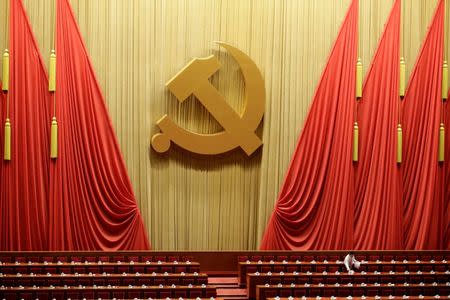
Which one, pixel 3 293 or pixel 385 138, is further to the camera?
pixel 385 138

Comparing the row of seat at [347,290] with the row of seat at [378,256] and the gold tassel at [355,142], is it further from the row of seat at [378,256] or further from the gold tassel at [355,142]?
the gold tassel at [355,142]

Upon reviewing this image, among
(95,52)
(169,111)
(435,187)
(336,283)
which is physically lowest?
(336,283)

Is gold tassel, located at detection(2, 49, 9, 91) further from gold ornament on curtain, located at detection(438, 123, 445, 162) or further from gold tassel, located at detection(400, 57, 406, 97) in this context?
gold ornament on curtain, located at detection(438, 123, 445, 162)

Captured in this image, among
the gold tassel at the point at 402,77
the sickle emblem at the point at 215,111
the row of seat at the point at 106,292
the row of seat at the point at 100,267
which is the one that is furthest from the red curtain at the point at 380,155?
the row of seat at the point at 106,292

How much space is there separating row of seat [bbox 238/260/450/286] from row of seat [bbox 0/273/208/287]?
1.21ft

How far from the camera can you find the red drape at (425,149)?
5.84 metres

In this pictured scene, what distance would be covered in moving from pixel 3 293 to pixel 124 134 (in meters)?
1.47

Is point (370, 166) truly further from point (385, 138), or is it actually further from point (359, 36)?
point (359, 36)

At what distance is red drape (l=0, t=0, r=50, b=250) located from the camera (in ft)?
17.8

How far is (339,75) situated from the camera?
5832 millimetres

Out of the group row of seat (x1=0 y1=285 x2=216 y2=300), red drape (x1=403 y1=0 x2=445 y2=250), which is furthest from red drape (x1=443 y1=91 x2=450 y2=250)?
row of seat (x1=0 y1=285 x2=216 y2=300)

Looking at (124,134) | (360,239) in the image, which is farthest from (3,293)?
(360,239)

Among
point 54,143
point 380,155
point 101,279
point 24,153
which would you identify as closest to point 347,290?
point 380,155

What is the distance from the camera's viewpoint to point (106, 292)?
4656 millimetres
